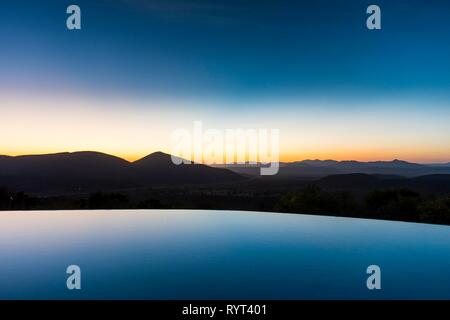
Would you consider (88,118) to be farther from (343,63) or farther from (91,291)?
(91,291)

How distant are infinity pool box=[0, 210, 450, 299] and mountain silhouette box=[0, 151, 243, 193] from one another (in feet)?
122

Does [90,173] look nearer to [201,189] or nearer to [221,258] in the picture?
[201,189]

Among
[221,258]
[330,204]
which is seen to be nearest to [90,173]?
[330,204]

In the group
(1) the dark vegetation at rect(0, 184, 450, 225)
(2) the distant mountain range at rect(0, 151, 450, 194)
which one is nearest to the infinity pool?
(1) the dark vegetation at rect(0, 184, 450, 225)

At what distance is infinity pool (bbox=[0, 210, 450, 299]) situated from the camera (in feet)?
22.7

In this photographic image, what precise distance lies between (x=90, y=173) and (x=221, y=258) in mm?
48638

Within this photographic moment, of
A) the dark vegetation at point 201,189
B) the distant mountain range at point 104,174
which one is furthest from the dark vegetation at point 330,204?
the distant mountain range at point 104,174

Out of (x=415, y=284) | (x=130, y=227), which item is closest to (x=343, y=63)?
(x=130, y=227)

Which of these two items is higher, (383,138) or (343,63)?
(343,63)

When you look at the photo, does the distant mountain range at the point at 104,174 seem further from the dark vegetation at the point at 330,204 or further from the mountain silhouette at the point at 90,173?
the dark vegetation at the point at 330,204

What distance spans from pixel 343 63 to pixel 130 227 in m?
12.2

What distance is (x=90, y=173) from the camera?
55031 mm

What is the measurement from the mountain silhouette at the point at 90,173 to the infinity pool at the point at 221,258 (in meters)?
37.3

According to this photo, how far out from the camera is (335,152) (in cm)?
2461
